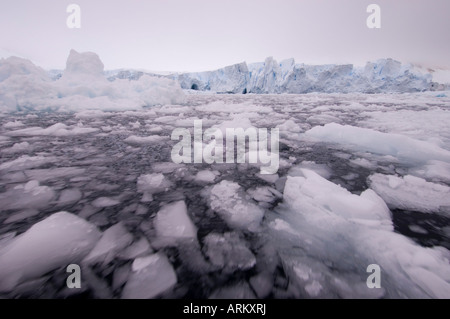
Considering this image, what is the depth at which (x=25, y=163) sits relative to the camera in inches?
72.9

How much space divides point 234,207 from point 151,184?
679 millimetres

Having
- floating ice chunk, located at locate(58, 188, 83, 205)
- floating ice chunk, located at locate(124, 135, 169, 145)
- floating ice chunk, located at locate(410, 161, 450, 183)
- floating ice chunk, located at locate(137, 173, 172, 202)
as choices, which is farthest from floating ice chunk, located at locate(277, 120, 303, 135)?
floating ice chunk, located at locate(58, 188, 83, 205)

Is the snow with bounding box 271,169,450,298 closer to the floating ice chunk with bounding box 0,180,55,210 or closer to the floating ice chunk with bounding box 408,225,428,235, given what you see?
the floating ice chunk with bounding box 408,225,428,235

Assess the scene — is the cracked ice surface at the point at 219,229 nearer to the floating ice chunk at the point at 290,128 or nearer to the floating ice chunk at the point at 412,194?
the floating ice chunk at the point at 412,194

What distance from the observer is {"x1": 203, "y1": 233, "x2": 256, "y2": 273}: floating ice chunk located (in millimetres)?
869

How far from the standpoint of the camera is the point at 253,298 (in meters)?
0.75

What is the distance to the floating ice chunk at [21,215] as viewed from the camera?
1.11 meters

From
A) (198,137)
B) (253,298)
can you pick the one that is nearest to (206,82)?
(198,137)

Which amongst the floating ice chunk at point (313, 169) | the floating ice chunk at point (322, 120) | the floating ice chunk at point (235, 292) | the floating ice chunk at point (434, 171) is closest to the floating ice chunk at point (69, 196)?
the floating ice chunk at point (235, 292)

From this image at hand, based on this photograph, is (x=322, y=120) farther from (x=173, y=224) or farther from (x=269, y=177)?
(x=173, y=224)

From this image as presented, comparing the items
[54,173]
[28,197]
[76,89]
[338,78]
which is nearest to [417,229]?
[28,197]

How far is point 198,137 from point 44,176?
183 cm

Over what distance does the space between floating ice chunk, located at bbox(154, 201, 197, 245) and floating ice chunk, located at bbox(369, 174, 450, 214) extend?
4.16 feet
